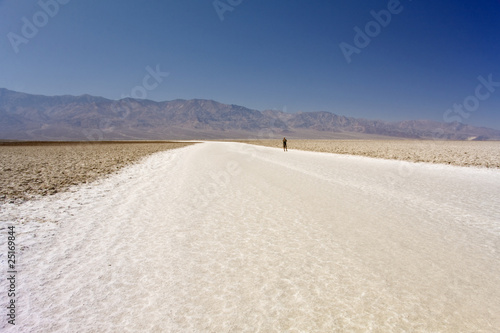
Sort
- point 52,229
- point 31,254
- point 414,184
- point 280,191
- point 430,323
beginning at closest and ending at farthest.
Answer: point 430,323
point 31,254
point 52,229
point 280,191
point 414,184

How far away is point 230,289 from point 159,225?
2811mm

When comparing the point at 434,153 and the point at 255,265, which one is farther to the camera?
the point at 434,153

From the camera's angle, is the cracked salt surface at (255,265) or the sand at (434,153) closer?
the cracked salt surface at (255,265)

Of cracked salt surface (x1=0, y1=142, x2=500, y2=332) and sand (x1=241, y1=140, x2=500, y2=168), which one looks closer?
cracked salt surface (x1=0, y1=142, x2=500, y2=332)

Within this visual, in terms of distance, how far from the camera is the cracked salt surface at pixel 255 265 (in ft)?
8.55

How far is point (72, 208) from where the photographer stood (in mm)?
6516

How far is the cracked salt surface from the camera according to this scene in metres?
2.61

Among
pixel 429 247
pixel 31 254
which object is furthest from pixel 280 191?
pixel 31 254

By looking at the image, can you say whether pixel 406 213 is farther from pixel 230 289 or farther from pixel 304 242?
pixel 230 289

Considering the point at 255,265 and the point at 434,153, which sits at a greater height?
the point at 434,153

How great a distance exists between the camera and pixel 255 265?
3.65 m

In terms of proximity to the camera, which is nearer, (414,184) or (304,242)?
(304,242)

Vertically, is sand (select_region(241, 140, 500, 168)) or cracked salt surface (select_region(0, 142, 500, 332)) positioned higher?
sand (select_region(241, 140, 500, 168))

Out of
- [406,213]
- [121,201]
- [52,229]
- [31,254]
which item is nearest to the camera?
[31,254]
